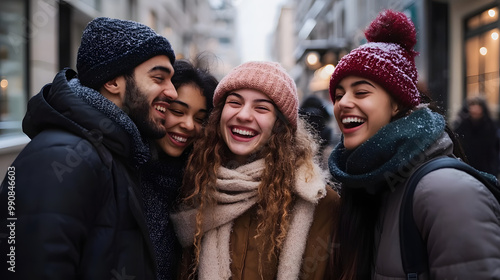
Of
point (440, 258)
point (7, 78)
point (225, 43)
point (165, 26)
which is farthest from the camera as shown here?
point (225, 43)

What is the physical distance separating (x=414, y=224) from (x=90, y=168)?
1.42 m

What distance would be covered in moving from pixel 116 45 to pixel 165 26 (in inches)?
692

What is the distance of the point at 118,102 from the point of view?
7.47 feet

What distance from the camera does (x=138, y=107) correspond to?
229 centimetres

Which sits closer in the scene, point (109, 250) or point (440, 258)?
point (440, 258)

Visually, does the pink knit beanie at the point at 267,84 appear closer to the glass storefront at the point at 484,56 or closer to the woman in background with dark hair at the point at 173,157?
the woman in background with dark hair at the point at 173,157

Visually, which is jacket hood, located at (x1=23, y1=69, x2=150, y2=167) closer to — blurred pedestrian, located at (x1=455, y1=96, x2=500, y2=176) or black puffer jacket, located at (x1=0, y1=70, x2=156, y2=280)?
black puffer jacket, located at (x1=0, y1=70, x2=156, y2=280)

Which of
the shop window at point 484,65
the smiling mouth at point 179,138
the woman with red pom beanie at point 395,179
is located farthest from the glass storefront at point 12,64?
the shop window at point 484,65

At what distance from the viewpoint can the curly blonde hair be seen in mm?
2463

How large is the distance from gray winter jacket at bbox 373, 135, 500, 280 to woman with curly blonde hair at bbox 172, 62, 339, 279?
0.69 meters

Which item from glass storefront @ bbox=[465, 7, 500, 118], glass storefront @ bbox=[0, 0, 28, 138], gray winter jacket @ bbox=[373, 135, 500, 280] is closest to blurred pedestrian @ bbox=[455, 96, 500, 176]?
glass storefront @ bbox=[465, 7, 500, 118]

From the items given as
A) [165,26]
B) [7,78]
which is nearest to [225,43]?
[165,26]

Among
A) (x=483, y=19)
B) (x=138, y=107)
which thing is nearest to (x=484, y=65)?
(x=483, y=19)

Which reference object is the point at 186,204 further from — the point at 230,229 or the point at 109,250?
the point at 109,250
